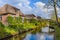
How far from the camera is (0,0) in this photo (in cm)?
953

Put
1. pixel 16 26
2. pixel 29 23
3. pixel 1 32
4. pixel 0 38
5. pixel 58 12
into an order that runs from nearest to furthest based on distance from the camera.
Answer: pixel 0 38 < pixel 1 32 < pixel 58 12 < pixel 16 26 < pixel 29 23

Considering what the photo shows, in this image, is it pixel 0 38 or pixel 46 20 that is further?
pixel 46 20

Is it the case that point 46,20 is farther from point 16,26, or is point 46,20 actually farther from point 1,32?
point 1,32

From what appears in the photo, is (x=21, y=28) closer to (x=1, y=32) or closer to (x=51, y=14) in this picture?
(x=51, y=14)

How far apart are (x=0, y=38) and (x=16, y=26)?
3.71 meters

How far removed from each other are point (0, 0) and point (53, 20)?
3.05 m

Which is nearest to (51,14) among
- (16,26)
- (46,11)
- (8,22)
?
(46,11)

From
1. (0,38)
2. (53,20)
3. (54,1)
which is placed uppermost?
(54,1)

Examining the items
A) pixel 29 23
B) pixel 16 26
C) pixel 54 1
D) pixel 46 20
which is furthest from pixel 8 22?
pixel 54 1

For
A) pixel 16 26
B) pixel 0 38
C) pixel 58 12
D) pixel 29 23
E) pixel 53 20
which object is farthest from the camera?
pixel 29 23

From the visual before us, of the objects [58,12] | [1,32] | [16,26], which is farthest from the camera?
[16,26]

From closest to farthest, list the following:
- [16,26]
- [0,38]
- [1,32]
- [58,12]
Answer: [0,38] → [1,32] → [58,12] → [16,26]

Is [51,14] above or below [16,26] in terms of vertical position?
above

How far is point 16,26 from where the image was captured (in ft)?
36.0
